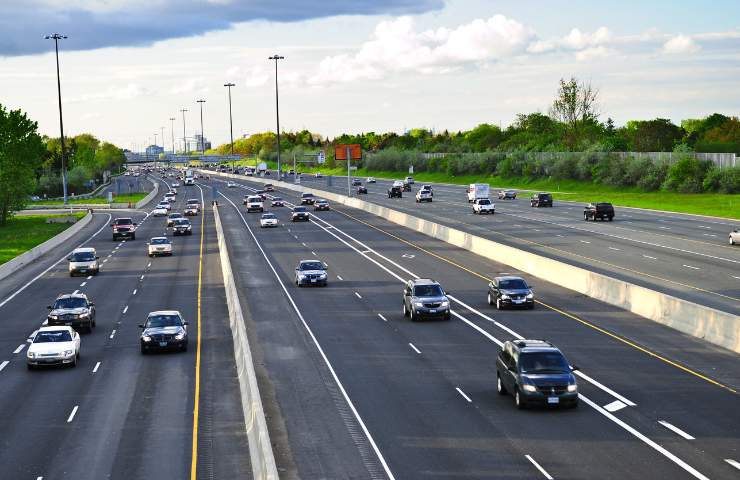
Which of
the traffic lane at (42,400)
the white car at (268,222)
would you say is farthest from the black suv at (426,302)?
the white car at (268,222)

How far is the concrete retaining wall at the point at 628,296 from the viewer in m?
33.4

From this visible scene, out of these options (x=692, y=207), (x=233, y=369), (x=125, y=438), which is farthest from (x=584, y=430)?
(x=692, y=207)

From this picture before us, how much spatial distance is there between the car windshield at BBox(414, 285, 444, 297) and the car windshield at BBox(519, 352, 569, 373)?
14896mm

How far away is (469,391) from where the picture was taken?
88.9 ft

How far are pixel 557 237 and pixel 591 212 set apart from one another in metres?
14.6

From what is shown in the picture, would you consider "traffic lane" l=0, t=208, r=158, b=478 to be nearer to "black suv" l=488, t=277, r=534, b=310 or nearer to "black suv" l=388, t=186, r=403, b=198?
"black suv" l=488, t=277, r=534, b=310

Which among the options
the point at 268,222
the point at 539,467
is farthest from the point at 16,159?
the point at 539,467

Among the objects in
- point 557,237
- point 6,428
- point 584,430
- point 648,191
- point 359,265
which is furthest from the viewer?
point 648,191

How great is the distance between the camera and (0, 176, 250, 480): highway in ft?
70.1

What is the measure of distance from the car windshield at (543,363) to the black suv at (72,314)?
823 inches

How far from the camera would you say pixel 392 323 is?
3944 cm

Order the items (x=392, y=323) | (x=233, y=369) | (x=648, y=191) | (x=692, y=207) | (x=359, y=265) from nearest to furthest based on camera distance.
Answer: (x=233, y=369)
(x=392, y=323)
(x=359, y=265)
(x=692, y=207)
(x=648, y=191)

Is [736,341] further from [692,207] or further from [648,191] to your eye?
[648,191]

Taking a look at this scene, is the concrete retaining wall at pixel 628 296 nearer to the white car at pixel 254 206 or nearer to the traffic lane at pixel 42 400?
the traffic lane at pixel 42 400
